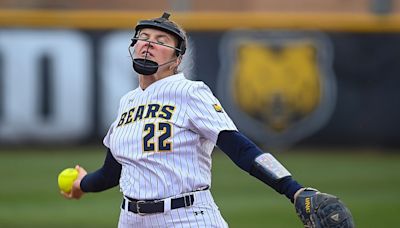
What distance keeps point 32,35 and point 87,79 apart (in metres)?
1.04

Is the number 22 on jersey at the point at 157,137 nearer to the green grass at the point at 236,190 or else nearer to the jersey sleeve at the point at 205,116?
the jersey sleeve at the point at 205,116

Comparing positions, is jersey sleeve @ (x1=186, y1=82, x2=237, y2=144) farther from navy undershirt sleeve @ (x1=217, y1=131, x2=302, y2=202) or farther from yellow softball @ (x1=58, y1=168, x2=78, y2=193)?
yellow softball @ (x1=58, y1=168, x2=78, y2=193)

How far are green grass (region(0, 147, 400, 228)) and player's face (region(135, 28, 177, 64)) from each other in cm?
426

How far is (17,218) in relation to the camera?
878 cm

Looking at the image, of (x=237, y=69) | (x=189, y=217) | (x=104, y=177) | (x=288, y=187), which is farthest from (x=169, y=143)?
(x=237, y=69)

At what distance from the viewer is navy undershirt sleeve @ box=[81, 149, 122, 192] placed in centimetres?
478

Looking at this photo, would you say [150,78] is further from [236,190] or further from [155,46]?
[236,190]

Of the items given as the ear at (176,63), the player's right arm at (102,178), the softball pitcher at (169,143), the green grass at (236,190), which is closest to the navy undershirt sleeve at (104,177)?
the player's right arm at (102,178)

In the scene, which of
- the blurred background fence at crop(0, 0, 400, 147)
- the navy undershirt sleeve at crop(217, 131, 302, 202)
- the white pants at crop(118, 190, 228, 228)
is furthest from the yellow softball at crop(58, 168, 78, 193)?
the blurred background fence at crop(0, 0, 400, 147)

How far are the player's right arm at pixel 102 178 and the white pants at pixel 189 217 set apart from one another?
50cm

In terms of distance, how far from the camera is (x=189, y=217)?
4219 mm

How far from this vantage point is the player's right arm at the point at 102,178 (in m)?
4.78

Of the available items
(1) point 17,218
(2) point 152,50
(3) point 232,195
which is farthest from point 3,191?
(2) point 152,50

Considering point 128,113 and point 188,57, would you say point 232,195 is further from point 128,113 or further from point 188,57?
point 128,113
